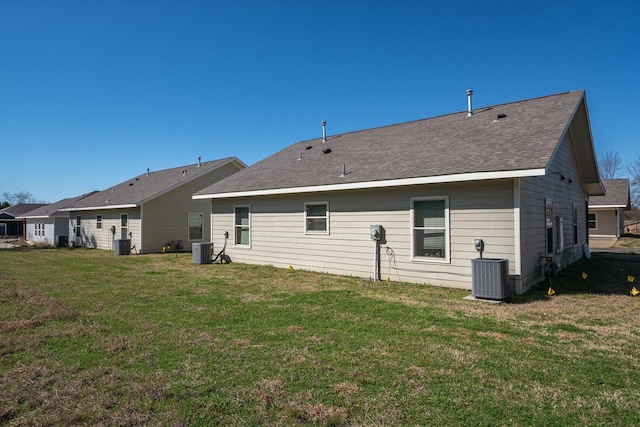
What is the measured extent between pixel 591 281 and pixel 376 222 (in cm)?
555

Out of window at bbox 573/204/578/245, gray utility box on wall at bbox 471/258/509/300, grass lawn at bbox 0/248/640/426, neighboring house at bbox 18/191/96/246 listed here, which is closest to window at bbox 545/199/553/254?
grass lawn at bbox 0/248/640/426

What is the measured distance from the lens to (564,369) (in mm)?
3855

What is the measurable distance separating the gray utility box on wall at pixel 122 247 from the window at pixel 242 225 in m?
7.71

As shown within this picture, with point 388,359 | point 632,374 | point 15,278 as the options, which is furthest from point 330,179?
point 15,278

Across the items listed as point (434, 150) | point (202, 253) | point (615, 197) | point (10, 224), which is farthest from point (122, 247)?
point (10, 224)

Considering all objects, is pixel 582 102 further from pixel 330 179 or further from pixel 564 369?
pixel 564 369

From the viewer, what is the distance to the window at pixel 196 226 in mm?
20094

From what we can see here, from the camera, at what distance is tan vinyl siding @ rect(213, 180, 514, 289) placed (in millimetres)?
7836

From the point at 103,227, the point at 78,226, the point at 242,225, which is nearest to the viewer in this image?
the point at 242,225

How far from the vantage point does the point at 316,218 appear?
11094 mm

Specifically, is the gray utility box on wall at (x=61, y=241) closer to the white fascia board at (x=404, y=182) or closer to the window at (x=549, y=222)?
the white fascia board at (x=404, y=182)

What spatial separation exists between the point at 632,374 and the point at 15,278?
13.2m

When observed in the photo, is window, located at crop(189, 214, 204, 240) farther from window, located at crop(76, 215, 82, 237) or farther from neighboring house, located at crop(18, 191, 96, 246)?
neighboring house, located at crop(18, 191, 96, 246)

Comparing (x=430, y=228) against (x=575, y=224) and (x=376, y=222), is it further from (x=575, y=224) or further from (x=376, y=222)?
(x=575, y=224)
